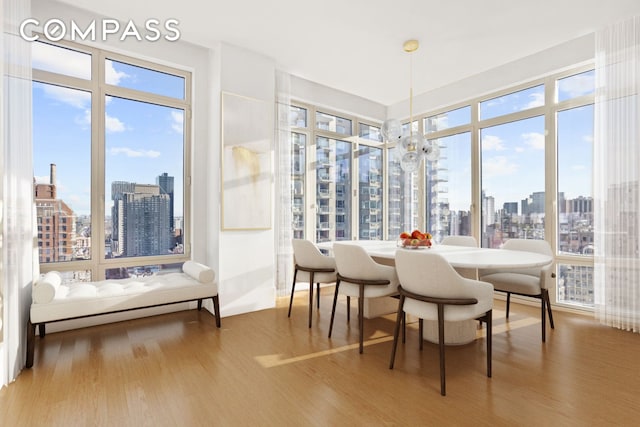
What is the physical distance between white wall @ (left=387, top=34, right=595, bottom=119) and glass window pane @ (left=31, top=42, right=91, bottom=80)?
4510 millimetres

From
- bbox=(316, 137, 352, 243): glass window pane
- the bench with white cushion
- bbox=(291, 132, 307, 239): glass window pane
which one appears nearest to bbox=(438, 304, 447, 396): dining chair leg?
the bench with white cushion

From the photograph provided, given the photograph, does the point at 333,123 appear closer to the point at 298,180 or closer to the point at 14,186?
the point at 298,180

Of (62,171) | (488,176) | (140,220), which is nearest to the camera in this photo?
(62,171)

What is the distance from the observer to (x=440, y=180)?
5.20 meters

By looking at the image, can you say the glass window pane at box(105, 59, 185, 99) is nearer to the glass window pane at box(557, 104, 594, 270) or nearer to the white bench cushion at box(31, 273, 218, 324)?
the white bench cushion at box(31, 273, 218, 324)

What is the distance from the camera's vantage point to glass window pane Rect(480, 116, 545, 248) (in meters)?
4.06

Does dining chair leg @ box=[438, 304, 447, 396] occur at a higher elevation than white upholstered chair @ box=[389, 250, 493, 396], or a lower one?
lower

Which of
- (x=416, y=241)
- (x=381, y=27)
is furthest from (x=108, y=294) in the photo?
(x=381, y=27)

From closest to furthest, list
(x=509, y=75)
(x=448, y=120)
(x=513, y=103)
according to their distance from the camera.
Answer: (x=509, y=75)
(x=513, y=103)
(x=448, y=120)

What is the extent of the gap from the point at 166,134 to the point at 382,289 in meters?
2.96

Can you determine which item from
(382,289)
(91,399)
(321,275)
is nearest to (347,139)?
(321,275)

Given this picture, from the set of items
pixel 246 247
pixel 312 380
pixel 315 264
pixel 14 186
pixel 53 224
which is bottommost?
pixel 312 380

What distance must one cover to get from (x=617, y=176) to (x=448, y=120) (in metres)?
2.36

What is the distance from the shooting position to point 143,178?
354 cm
